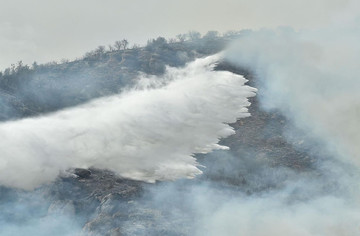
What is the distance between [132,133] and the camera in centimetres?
5159

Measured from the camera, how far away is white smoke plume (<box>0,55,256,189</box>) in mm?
41656

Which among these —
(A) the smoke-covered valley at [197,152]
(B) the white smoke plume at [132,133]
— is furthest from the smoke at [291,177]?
(B) the white smoke plume at [132,133]

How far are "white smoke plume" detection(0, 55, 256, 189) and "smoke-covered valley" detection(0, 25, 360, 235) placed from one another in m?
0.15

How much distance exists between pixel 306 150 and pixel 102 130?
2363cm

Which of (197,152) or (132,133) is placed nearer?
(197,152)

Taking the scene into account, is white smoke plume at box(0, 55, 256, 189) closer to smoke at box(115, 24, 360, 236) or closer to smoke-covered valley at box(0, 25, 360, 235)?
smoke-covered valley at box(0, 25, 360, 235)

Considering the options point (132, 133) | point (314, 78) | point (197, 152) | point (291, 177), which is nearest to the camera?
point (291, 177)

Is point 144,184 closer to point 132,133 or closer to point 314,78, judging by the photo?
→ point 132,133

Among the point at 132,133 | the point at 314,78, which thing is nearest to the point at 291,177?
the point at 132,133

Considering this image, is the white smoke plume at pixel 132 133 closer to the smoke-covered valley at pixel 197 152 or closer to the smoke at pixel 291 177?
the smoke-covered valley at pixel 197 152

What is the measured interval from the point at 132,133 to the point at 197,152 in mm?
9541

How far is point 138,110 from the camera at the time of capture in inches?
2328

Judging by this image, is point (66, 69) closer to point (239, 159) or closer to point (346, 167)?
point (239, 159)

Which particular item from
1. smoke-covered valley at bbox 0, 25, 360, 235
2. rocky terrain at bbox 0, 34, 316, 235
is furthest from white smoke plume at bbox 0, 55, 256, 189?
rocky terrain at bbox 0, 34, 316, 235
